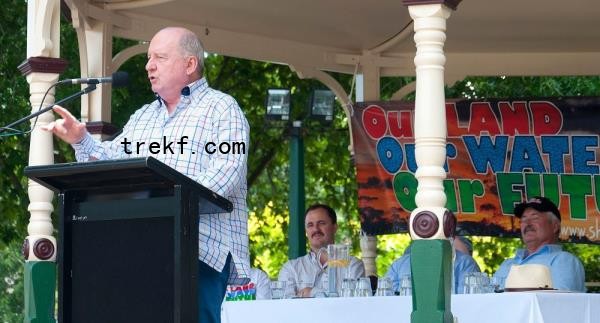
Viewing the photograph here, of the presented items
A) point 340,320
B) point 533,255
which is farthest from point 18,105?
point 340,320

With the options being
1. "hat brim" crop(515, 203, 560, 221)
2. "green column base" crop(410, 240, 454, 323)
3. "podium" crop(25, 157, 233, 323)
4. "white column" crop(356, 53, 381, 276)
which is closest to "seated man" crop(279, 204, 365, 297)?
"white column" crop(356, 53, 381, 276)

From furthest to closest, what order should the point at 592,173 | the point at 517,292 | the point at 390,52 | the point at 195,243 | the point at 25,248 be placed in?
the point at 390,52 < the point at 592,173 < the point at 25,248 < the point at 517,292 < the point at 195,243

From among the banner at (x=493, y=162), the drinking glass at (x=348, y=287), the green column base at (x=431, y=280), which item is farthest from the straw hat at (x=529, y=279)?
the banner at (x=493, y=162)

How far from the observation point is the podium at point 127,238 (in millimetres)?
4000

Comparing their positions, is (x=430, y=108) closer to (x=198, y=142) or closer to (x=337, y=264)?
(x=198, y=142)

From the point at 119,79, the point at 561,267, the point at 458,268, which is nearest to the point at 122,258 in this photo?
the point at 119,79

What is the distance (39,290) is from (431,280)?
98.3 inches

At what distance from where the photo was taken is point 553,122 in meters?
9.52

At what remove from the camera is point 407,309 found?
610 centimetres

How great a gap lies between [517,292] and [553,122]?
13.1 feet

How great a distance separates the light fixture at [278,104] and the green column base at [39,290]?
488cm

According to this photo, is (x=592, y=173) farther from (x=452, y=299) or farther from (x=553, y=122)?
(x=452, y=299)

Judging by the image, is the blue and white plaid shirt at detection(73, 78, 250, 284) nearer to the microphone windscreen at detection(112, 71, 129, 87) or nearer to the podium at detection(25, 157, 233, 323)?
the podium at detection(25, 157, 233, 323)

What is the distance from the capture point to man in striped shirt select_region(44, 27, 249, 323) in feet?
14.2
